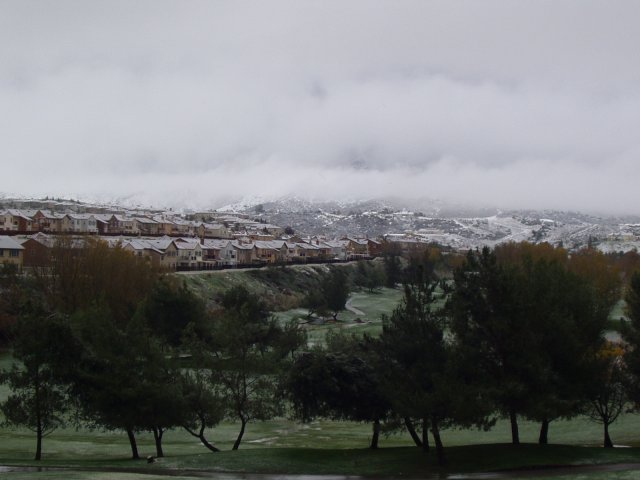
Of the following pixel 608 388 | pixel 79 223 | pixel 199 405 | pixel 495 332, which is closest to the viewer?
pixel 495 332

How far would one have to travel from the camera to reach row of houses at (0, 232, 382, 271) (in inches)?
4242

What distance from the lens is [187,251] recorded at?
14762cm

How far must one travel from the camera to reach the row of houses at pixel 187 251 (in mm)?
107750

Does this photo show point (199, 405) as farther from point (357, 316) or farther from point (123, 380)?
point (357, 316)

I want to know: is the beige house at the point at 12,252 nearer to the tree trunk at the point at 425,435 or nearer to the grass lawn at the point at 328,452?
the grass lawn at the point at 328,452

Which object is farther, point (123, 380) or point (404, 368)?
point (123, 380)

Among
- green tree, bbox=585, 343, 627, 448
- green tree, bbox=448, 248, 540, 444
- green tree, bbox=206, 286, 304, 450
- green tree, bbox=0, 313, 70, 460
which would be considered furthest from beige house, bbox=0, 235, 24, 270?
green tree, bbox=585, 343, 627, 448

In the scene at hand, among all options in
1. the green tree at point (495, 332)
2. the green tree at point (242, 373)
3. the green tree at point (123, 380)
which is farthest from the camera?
the green tree at point (242, 373)

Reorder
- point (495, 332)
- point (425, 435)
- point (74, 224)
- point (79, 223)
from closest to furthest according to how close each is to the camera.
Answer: point (425, 435)
point (495, 332)
point (74, 224)
point (79, 223)

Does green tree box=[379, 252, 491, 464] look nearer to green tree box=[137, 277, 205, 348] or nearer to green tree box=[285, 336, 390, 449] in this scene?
green tree box=[285, 336, 390, 449]

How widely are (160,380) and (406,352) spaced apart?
1255 cm

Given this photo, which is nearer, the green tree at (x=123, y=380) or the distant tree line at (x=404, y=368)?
the distant tree line at (x=404, y=368)

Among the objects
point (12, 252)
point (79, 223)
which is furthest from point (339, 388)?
point (79, 223)

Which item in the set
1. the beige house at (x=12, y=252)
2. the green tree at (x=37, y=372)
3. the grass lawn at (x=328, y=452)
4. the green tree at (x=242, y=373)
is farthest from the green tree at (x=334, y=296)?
the green tree at (x=37, y=372)
